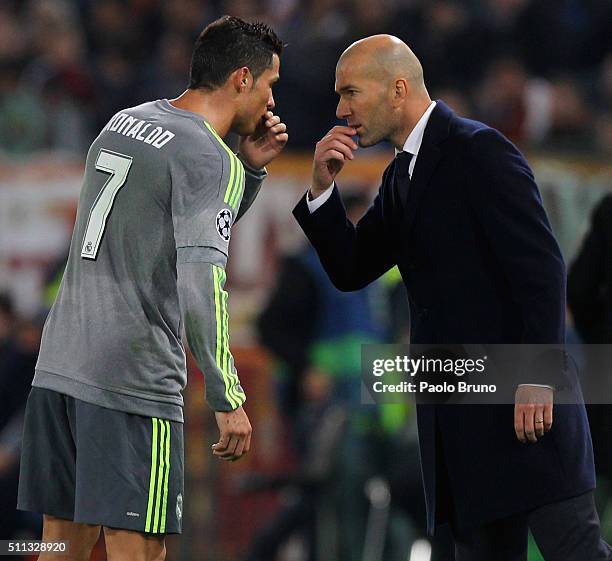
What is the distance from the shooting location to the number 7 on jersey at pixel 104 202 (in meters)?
3.26

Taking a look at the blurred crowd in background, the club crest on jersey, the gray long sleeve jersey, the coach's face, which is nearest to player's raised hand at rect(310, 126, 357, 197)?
the coach's face

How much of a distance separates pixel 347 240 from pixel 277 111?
3959mm

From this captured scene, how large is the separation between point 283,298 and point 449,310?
11.0ft

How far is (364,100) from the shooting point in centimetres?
365

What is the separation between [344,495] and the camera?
6.32 metres

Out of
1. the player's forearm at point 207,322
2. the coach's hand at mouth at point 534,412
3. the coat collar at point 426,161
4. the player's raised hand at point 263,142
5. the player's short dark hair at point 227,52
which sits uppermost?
the player's short dark hair at point 227,52

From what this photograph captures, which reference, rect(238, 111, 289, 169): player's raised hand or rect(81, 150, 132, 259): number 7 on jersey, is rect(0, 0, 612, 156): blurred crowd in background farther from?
rect(81, 150, 132, 259): number 7 on jersey

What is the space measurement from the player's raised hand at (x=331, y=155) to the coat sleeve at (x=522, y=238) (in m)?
0.46

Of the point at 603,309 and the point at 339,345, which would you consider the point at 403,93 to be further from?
the point at 339,345

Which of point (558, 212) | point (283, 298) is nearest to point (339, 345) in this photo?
point (283, 298)

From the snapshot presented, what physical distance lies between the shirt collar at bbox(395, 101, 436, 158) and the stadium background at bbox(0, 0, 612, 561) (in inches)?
83.1

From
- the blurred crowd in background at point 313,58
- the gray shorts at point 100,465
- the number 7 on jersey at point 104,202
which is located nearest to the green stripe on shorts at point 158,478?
the gray shorts at point 100,465

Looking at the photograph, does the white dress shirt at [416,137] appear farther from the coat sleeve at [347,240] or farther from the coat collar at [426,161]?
the coat sleeve at [347,240]

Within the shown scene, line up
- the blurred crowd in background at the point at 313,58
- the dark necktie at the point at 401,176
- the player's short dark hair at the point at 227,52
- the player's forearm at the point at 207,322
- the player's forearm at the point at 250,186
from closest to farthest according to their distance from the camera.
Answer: the player's forearm at the point at 207,322 < the player's short dark hair at the point at 227,52 < the dark necktie at the point at 401,176 < the player's forearm at the point at 250,186 < the blurred crowd in background at the point at 313,58
